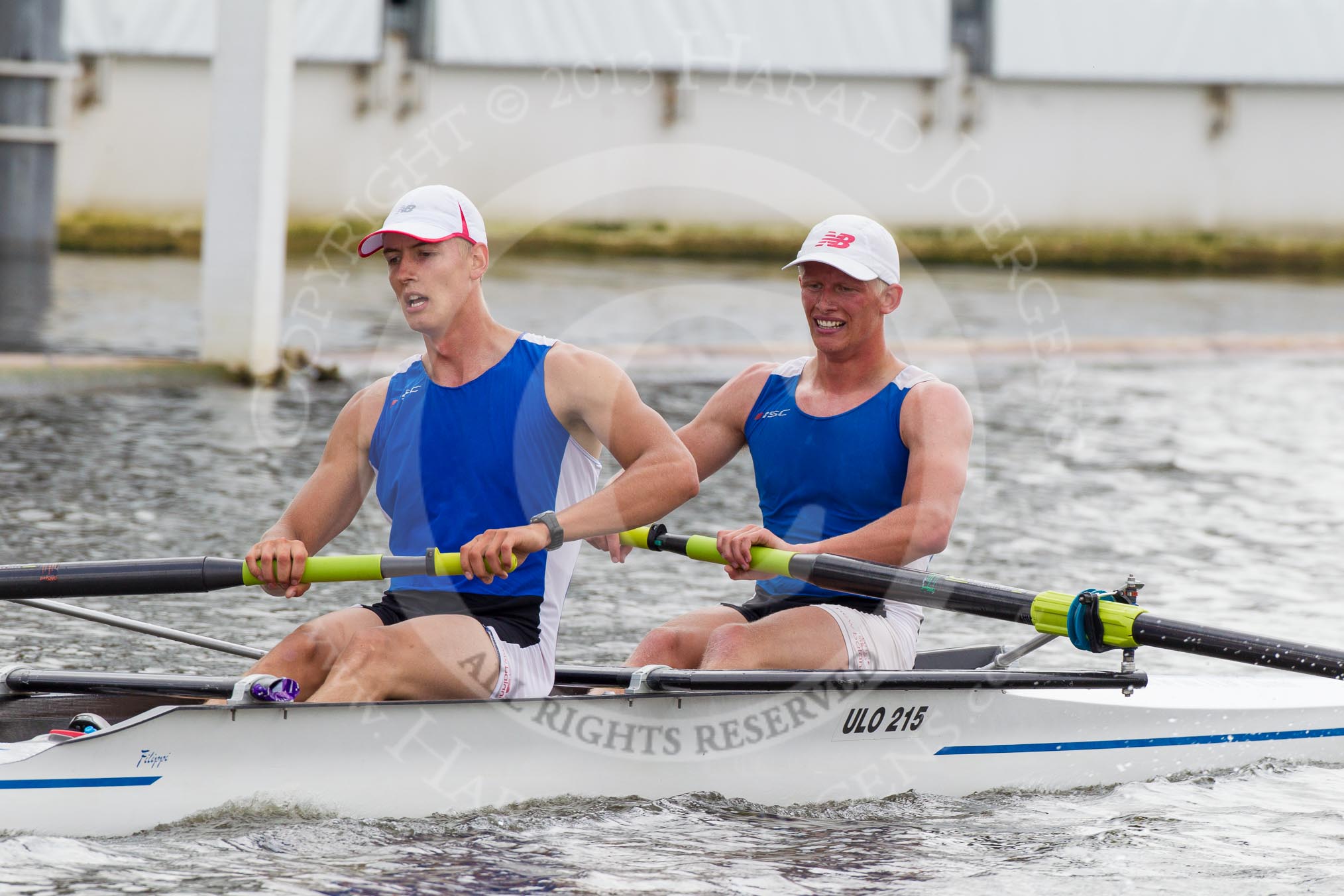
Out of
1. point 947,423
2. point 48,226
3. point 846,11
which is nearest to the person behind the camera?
point 947,423

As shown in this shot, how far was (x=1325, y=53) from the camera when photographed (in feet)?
71.2

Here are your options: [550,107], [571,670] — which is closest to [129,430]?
[571,670]

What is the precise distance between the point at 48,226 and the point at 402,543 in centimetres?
1369

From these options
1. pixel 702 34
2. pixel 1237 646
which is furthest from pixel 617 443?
pixel 702 34

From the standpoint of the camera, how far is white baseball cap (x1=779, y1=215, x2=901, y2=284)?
183 inches

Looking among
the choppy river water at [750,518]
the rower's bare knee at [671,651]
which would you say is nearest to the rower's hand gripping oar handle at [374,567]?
the choppy river water at [750,518]

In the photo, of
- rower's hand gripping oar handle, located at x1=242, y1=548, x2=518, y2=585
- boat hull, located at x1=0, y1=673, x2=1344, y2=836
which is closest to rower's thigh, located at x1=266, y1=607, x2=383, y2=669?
rower's hand gripping oar handle, located at x1=242, y1=548, x2=518, y2=585

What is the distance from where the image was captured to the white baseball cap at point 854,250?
15.2 ft

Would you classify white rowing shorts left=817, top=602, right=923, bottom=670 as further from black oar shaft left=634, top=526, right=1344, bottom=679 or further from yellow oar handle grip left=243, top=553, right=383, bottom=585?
yellow oar handle grip left=243, top=553, right=383, bottom=585

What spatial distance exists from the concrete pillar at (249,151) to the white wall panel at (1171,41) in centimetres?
1252

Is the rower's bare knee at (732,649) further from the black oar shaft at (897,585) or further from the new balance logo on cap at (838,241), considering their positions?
the new balance logo on cap at (838,241)

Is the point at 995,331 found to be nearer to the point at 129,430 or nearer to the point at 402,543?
the point at 129,430

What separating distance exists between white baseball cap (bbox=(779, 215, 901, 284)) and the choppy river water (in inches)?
56.2

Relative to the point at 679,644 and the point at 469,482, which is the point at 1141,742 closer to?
the point at 679,644
